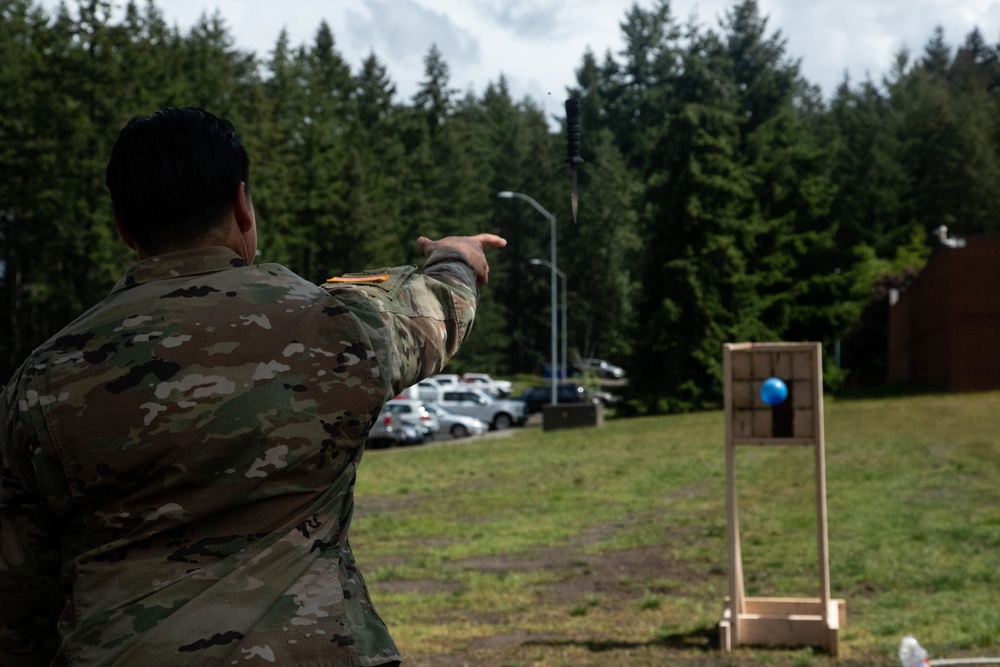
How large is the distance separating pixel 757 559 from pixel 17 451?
9765 millimetres

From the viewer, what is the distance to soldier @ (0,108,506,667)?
2102 mm

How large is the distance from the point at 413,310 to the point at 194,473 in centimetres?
53

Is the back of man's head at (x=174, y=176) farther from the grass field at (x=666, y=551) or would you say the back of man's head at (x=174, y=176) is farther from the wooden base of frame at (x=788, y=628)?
the wooden base of frame at (x=788, y=628)

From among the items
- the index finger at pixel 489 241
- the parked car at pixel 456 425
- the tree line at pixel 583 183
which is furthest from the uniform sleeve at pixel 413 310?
the parked car at pixel 456 425

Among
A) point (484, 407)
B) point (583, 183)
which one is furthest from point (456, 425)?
point (583, 183)

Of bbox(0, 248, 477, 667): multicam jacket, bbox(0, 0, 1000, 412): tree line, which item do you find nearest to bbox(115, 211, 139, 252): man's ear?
bbox(0, 248, 477, 667): multicam jacket

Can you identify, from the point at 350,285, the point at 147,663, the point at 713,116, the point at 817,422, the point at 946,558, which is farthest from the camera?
the point at 713,116

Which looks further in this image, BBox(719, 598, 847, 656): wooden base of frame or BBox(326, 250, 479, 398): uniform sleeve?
BBox(719, 598, 847, 656): wooden base of frame

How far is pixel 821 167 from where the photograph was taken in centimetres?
6338

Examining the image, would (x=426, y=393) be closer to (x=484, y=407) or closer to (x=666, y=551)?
(x=484, y=407)

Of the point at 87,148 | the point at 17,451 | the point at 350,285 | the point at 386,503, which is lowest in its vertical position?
the point at 386,503

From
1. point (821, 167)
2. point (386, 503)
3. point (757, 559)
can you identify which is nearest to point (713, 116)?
point (821, 167)

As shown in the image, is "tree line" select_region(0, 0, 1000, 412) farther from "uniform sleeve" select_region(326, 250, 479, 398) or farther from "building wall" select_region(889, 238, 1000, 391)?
"uniform sleeve" select_region(326, 250, 479, 398)

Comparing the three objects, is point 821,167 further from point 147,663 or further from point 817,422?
point 147,663
